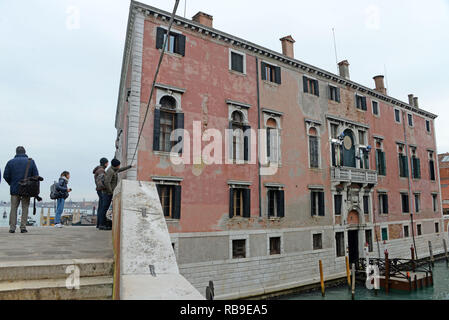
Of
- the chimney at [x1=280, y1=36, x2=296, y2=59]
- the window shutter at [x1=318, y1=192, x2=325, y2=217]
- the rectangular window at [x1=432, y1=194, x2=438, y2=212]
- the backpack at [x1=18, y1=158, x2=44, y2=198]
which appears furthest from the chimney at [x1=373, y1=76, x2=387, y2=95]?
the backpack at [x1=18, y1=158, x2=44, y2=198]

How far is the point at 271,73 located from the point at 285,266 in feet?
33.1

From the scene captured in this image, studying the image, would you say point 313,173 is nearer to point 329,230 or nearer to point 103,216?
point 329,230

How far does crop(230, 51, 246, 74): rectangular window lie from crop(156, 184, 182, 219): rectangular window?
6729 mm

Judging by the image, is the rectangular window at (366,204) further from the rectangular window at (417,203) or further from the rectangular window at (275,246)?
the rectangular window at (275,246)

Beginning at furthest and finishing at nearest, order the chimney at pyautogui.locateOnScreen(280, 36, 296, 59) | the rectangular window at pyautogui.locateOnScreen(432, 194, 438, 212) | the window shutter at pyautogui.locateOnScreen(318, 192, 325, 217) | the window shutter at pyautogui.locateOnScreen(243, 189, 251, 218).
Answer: the rectangular window at pyautogui.locateOnScreen(432, 194, 438, 212), the chimney at pyautogui.locateOnScreen(280, 36, 296, 59), the window shutter at pyautogui.locateOnScreen(318, 192, 325, 217), the window shutter at pyautogui.locateOnScreen(243, 189, 251, 218)

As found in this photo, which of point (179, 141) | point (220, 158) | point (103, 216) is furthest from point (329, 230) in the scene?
point (103, 216)

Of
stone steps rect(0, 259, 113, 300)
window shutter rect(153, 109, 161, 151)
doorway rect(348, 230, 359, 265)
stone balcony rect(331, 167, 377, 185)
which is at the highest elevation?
window shutter rect(153, 109, 161, 151)

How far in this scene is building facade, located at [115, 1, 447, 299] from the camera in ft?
42.4

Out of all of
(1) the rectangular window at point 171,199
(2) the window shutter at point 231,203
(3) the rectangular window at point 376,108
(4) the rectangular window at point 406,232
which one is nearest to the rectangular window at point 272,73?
(2) the window shutter at point 231,203

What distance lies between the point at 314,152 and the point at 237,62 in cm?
689

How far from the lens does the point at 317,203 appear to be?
1789 centimetres

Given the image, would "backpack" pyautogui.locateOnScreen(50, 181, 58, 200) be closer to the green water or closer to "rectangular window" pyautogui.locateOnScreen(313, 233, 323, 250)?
the green water

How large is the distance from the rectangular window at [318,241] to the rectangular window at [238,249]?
16.7 feet

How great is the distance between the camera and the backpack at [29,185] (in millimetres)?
6375
